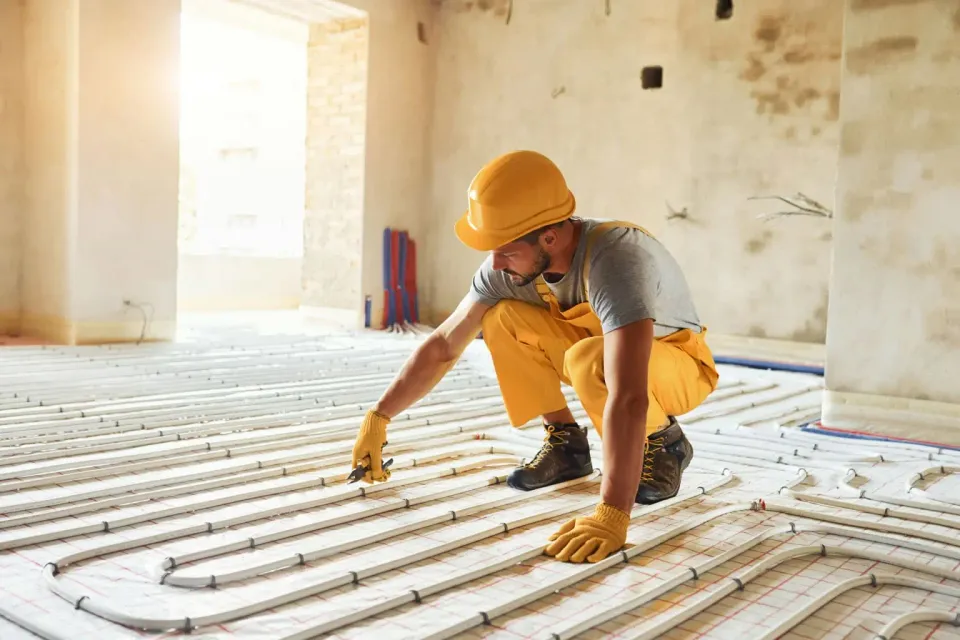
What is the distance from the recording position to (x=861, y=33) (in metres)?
3.50

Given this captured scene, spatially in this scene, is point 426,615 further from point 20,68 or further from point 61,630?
point 20,68

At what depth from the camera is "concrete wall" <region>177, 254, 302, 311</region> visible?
835cm

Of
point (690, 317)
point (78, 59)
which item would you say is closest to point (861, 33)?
point (690, 317)

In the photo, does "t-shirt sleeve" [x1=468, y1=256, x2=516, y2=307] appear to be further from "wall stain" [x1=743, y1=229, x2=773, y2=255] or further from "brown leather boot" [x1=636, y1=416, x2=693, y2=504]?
"wall stain" [x1=743, y1=229, x2=773, y2=255]

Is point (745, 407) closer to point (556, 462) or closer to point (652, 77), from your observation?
point (556, 462)

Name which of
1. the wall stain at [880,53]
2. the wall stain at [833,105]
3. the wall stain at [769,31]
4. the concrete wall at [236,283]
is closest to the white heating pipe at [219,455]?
the wall stain at [880,53]

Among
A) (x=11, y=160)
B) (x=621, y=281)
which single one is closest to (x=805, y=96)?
(x=621, y=281)

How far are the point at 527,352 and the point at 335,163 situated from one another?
5570 millimetres

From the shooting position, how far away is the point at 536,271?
213 cm

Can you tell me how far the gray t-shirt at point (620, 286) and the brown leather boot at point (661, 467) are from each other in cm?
30

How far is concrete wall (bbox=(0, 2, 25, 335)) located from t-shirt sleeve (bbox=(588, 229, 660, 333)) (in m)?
5.04

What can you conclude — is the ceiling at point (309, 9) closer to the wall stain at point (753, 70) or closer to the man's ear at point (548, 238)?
the wall stain at point (753, 70)

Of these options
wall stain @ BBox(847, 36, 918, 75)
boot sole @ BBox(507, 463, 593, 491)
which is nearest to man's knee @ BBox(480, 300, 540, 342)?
boot sole @ BBox(507, 463, 593, 491)

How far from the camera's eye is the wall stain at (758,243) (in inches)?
235
